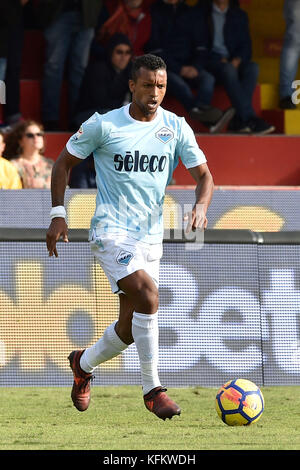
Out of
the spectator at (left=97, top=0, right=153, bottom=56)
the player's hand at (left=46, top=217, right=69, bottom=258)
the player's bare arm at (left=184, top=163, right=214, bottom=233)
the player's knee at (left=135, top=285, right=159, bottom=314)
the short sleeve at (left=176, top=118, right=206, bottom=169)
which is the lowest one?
the player's knee at (left=135, top=285, right=159, bottom=314)

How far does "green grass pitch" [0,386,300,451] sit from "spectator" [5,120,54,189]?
2.23 meters

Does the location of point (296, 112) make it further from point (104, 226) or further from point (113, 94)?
point (104, 226)

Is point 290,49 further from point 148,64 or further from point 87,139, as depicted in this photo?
point 87,139

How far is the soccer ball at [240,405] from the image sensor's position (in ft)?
20.7

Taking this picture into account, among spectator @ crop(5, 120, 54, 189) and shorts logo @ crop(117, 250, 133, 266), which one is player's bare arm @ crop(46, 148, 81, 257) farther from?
spectator @ crop(5, 120, 54, 189)

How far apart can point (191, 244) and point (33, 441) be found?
3.27 meters

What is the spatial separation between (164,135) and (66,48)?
5876 millimetres

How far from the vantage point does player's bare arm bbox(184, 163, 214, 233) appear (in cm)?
611

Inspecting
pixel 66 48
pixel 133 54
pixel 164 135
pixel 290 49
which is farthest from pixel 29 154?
pixel 290 49

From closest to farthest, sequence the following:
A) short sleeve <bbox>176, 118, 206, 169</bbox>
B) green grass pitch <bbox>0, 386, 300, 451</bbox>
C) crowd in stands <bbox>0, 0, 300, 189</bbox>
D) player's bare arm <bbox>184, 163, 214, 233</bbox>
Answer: green grass pitch <bbox>0, 386, 300, 451</bbox>
player's bare arm <bbox>184, 163, 214, 233</bbox>
short sleeve <bbox>176, 118, 206, 169</bbox>
crowd in stands <bbox>0, 0, 300, 189</bbox>

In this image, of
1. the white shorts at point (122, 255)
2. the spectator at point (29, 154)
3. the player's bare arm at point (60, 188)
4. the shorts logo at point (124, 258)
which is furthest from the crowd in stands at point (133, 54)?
the shorts logo at point (124, 258)

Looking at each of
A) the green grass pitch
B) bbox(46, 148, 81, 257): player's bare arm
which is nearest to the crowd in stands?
the green grass pitch

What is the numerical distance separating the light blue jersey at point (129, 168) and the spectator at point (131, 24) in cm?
619

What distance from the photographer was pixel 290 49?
13227 millimetres
